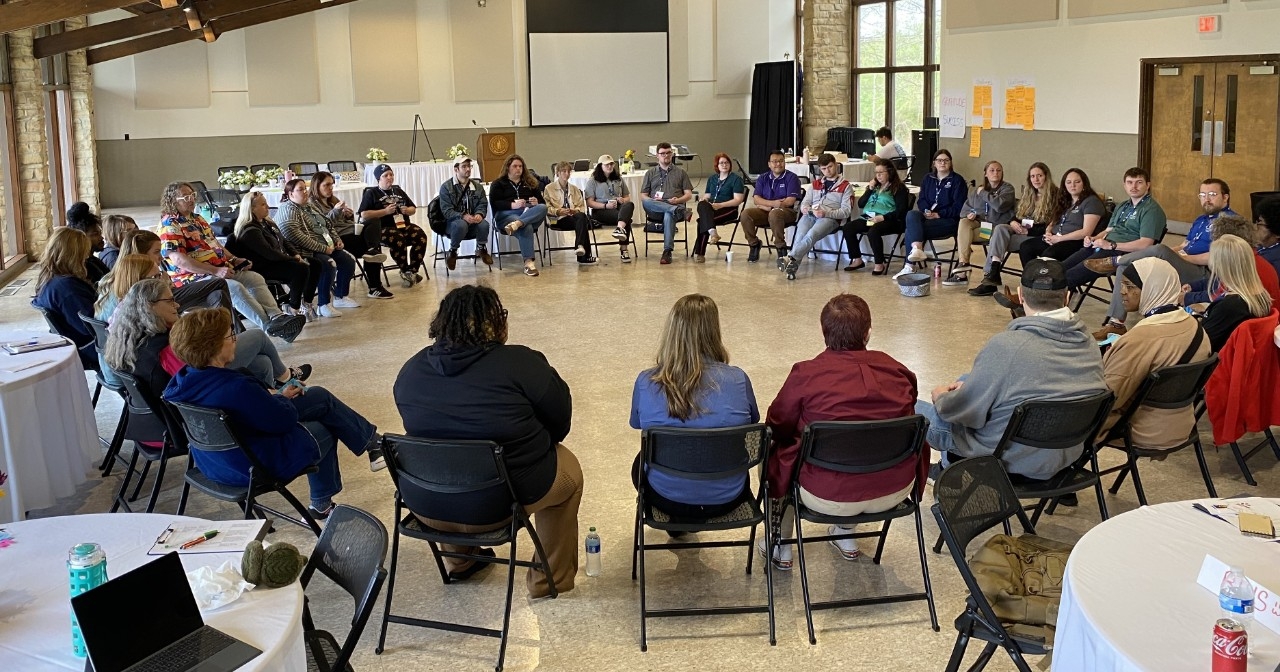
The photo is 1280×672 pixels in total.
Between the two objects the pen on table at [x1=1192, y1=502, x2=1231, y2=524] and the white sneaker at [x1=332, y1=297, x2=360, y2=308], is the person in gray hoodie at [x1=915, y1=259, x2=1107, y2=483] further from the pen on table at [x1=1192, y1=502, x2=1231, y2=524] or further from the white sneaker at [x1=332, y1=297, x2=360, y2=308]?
the white sneaker at [x1=332, y1=297, x2=360, y2=308]

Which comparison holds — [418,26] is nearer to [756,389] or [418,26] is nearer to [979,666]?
[756,389]

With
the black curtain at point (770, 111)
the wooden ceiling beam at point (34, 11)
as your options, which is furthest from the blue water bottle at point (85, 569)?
the black curtain at point (770, 111)

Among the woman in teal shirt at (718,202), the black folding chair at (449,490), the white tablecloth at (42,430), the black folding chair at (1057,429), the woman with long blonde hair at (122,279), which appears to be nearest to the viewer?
the black folding chair at (449,490)

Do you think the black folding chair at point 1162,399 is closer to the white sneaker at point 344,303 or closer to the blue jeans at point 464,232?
the white sneaker at point 344,303

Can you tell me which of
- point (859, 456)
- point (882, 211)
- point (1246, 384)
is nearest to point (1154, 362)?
point (1246, 384)

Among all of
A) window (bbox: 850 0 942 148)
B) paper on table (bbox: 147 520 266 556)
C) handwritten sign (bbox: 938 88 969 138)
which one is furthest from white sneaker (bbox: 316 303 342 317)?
window (bbox: 850 0 942 148)

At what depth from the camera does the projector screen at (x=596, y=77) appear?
61.7 ft

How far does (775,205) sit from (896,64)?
782 cm

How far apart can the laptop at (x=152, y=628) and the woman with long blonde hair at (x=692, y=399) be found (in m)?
1.68

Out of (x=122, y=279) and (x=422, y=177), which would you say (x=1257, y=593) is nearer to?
(x=122, y=279)

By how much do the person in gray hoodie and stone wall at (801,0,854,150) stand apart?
14510 millimetres

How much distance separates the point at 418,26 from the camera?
1822cm

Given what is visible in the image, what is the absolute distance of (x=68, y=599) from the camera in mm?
2598

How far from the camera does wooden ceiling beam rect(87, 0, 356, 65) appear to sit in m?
16.2
